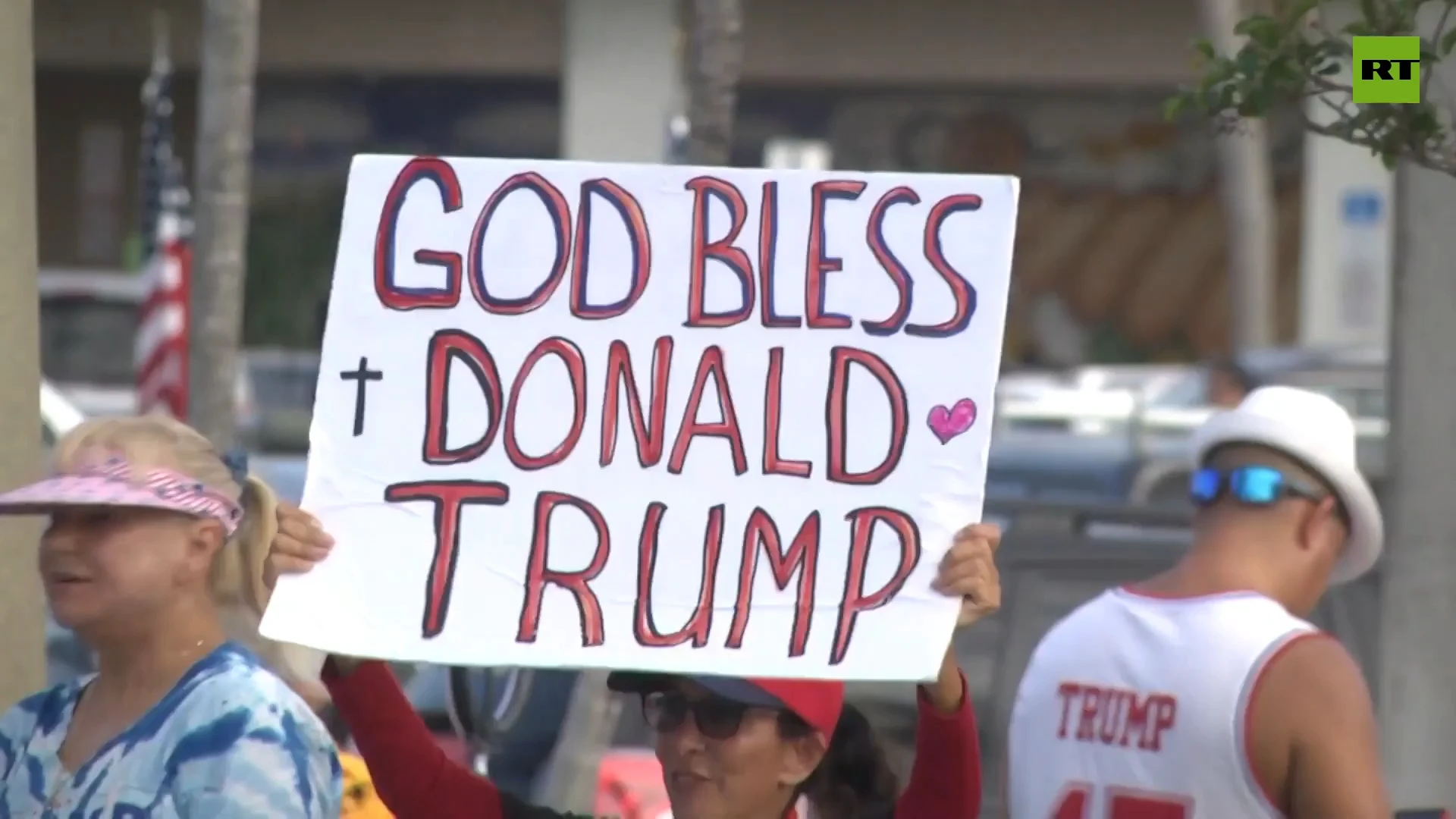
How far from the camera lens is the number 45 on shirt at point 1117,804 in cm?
337

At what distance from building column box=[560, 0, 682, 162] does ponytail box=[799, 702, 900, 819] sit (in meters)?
22.0

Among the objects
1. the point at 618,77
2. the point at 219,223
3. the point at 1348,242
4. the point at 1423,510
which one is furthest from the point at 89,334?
the point at 1348,242

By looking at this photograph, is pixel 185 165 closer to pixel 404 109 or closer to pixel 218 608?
pixel 404 109

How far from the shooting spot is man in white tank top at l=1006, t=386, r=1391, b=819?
3.27 meters

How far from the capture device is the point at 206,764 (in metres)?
2.91

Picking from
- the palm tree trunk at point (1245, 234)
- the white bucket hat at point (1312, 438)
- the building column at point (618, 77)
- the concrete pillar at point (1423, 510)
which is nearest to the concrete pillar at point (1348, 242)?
the palm tree trunk at point (1245, 234)

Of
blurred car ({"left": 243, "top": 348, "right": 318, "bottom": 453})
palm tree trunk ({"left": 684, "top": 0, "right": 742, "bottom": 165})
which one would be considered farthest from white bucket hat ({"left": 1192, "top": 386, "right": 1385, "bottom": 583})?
blurred car ({"left": 243, "top": 348, "right": 318, "bottom": 453})

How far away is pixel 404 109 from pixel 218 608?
27757 millimetres

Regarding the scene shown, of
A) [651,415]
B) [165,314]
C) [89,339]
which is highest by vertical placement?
[651,415]

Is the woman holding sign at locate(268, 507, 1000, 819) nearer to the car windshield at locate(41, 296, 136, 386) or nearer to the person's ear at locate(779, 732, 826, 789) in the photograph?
the person's ear at locate(779, 732, 826, 789)

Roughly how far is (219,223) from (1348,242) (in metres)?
20.1

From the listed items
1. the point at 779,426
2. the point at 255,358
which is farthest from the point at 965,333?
the point at 255,358

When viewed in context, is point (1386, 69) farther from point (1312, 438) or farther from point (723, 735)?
point (723, 735)

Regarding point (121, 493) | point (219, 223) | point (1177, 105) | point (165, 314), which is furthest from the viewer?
point (165, 314)
